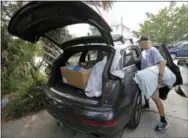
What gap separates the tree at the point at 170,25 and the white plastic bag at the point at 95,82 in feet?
45.6

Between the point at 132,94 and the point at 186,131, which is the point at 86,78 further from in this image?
the point at 186,131

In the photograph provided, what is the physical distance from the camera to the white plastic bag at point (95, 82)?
6.86 ft

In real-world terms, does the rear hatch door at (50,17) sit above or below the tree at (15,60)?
above

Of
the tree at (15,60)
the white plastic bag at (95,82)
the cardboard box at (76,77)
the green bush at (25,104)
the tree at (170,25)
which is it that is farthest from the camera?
the tree at (170,25)

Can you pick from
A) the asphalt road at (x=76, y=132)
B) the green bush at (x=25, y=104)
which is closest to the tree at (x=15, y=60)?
the green bush at (x=25, y=104)

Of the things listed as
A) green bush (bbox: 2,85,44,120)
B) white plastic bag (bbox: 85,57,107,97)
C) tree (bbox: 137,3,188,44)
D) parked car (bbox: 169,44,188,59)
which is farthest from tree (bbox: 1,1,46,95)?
tree (bbox: 137,3,188,44)

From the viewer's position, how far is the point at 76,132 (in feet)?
8.43

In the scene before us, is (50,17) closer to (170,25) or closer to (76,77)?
(76,77)

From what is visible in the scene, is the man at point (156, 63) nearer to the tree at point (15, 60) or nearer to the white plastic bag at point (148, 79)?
the white plastic bag at point (148, 79)

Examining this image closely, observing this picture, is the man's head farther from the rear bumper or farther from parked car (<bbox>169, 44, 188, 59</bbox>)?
parked car (<bbox>169, 44, 188, 59</bbox>)

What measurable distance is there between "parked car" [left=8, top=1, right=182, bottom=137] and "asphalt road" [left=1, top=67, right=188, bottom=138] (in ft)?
0.96

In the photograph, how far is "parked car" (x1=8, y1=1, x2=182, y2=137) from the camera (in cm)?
168

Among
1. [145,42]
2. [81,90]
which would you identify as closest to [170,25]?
[145,42]

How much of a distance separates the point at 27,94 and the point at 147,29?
15.6 meters
